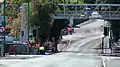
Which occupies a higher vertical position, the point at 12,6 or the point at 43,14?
the point at 12,6

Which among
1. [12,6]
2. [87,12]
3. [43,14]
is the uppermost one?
[12,6]

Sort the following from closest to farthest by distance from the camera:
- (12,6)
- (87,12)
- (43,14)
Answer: (43,14), (87,12), (12,6)

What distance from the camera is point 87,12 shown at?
3403 inches

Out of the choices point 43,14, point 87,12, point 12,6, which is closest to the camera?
point 43,14

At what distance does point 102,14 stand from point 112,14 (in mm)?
4606

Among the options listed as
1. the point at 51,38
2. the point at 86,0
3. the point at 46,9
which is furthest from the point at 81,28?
the point at 46,9

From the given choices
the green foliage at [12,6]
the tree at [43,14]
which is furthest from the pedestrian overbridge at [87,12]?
the tree at [43,14]

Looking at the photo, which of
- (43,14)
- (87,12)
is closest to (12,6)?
(87,12)

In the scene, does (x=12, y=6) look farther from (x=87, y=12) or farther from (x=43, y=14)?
(x=43, y=14)

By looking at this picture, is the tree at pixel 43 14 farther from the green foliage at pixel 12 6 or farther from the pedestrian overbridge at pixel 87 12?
the green foliage at pixel 12 6

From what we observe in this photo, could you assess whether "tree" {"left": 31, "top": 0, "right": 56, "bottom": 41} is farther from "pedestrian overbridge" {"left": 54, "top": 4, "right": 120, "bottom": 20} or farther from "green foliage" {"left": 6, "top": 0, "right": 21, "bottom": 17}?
"green foliage" {"left": 6, "top": 0, "right": 21, "bottom": 17}

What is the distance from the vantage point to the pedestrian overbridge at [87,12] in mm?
81219

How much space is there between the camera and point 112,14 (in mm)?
81562

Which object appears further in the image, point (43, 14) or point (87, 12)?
point (87, 12)
